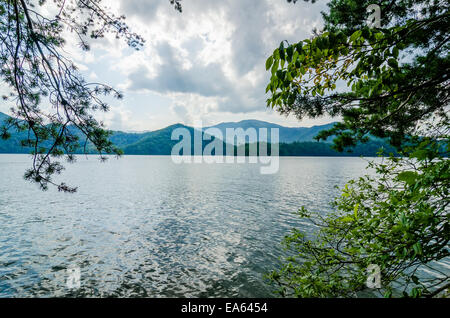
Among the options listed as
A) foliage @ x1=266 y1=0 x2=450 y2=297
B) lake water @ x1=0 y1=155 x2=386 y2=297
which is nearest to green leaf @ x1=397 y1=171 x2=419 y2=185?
foliage @ x1=266 y1=0 x2=450 y2=297

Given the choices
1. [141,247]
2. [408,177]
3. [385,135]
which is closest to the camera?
[408,177]

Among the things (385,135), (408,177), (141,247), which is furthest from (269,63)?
(141,247)

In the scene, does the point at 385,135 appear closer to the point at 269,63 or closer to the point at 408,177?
the point at 408,177

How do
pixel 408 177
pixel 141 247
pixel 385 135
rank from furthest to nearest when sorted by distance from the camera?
pixel 141 247 → pixel 385 135 → pixel 408 177

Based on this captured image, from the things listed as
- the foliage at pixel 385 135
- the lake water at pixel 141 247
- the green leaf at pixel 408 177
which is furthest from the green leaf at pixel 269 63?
the lake water at pixel 141 247

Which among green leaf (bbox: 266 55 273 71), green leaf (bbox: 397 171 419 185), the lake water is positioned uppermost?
green leaf (bbox: 266 55 273 71)

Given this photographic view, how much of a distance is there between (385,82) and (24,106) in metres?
8.63

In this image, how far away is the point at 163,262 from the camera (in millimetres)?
11797

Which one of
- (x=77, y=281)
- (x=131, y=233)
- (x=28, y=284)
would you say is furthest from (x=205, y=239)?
(x=28, y=284)

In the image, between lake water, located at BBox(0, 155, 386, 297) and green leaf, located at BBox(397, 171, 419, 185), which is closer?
green leaf, located at BBox(397, 171, 419, 185)

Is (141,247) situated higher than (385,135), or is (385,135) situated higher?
(385,135)

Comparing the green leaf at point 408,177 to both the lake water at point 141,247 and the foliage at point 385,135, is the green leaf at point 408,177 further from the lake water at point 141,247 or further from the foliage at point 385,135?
the lake water at point 141,247

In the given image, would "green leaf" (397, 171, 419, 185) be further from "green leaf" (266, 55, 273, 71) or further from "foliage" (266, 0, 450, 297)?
"green leaf" (266, 55, 273, 71)
